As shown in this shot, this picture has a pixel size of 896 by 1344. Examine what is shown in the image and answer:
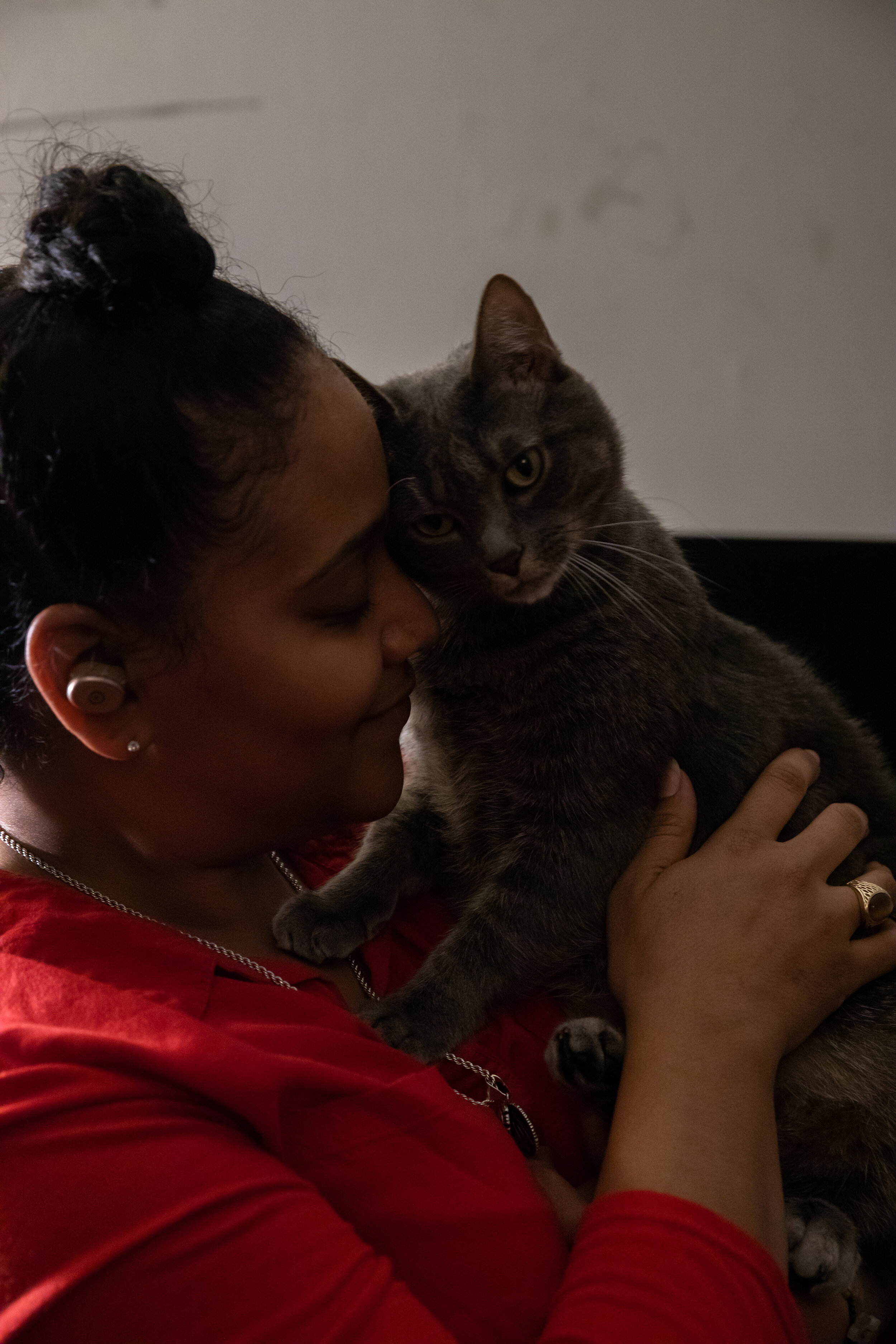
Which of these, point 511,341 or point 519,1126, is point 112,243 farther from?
point 519,1126

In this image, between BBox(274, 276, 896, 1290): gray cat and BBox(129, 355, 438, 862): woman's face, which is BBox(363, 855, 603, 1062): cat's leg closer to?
BBox(274, 276, 896, 1290): gray cat

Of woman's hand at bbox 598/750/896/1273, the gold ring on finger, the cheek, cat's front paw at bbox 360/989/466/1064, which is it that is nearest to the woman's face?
the cheek

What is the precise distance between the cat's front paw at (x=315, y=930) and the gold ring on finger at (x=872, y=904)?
56 cm

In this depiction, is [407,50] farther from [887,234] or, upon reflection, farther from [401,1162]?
[401,1162]

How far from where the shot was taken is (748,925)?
3.29ft

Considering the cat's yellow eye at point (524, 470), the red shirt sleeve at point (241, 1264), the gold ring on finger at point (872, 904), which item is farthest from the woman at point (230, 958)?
the cat's yellow eye at point (524, 470)

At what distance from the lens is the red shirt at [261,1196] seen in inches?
25.0

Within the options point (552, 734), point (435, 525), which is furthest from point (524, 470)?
point (552, 734)

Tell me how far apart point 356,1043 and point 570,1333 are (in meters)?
0.28

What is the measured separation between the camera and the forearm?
0.80 meters

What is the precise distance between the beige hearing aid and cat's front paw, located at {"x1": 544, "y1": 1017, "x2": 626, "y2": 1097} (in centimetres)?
59

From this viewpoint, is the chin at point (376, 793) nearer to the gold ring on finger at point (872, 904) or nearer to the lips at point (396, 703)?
the lips at point (396, 703)

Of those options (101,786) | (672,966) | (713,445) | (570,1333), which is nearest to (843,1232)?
(672,966)

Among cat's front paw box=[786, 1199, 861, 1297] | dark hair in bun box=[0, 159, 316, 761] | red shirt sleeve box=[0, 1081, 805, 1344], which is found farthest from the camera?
cat's front paw box=[786, 1199, 861, 1297]
